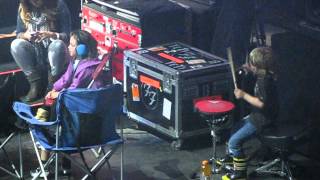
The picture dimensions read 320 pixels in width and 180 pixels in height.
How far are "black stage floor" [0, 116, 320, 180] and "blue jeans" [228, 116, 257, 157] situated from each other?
12.9 inches

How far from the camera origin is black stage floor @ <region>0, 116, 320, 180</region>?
22.5 ft

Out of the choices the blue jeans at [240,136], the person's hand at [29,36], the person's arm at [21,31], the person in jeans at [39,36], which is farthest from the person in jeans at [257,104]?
the person's arm at [21,31]

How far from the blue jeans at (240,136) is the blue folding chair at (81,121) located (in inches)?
46.6

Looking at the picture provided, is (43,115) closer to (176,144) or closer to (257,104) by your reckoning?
(176,144)

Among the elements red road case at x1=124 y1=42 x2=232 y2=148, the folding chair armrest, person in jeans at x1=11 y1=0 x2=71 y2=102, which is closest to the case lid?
red road case at x1=124 y1=42 x2=232 y2=148

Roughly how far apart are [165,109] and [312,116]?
153 centimetres

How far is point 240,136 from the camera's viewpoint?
666cm

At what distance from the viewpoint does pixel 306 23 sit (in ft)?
27.2

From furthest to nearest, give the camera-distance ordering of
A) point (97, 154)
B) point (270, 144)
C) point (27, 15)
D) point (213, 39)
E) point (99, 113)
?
point (213, 39), point (27, 15), point (97, 154), point (270, 144), point (99, 113)

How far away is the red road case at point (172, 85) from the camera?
24.2 feet

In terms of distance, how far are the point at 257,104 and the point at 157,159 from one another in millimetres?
1312

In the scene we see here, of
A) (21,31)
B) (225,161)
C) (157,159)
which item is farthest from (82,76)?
(21,31)

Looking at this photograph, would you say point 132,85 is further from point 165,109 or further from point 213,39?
point 213,39

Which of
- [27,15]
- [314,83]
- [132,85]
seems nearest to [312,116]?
[314,83]
